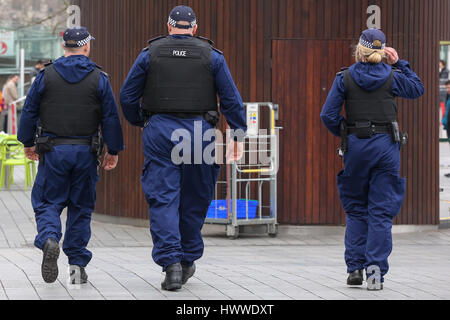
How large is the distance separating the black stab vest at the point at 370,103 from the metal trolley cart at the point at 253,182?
377 centimetres

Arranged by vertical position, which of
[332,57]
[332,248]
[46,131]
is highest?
[332,57]

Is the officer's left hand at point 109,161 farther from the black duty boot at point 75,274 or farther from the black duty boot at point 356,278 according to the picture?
the black duty boot at point 356,278

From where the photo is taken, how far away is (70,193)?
23.9 feet

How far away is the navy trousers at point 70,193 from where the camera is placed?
7152mm

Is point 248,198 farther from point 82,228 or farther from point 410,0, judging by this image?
point 82,228

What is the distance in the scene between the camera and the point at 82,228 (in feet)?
23.8

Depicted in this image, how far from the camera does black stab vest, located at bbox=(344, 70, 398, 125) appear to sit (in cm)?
736

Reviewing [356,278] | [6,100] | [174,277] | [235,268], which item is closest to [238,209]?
[235,268]

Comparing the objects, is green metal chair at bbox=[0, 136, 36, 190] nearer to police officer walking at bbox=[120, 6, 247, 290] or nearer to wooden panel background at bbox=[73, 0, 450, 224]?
wooden panel background at bbox=[73, 0, 450, 224]

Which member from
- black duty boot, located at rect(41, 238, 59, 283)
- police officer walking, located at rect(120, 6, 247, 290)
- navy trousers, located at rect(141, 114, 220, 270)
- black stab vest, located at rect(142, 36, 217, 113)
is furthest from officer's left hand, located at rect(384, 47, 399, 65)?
black duty boot, located at rect(41, 238, 59, 283)

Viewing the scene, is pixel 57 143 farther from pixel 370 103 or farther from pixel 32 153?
pixel 370 103

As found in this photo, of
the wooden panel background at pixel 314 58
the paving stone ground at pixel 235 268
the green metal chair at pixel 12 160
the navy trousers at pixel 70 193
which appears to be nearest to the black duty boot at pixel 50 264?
the paving stone ground at pixel 235 268
